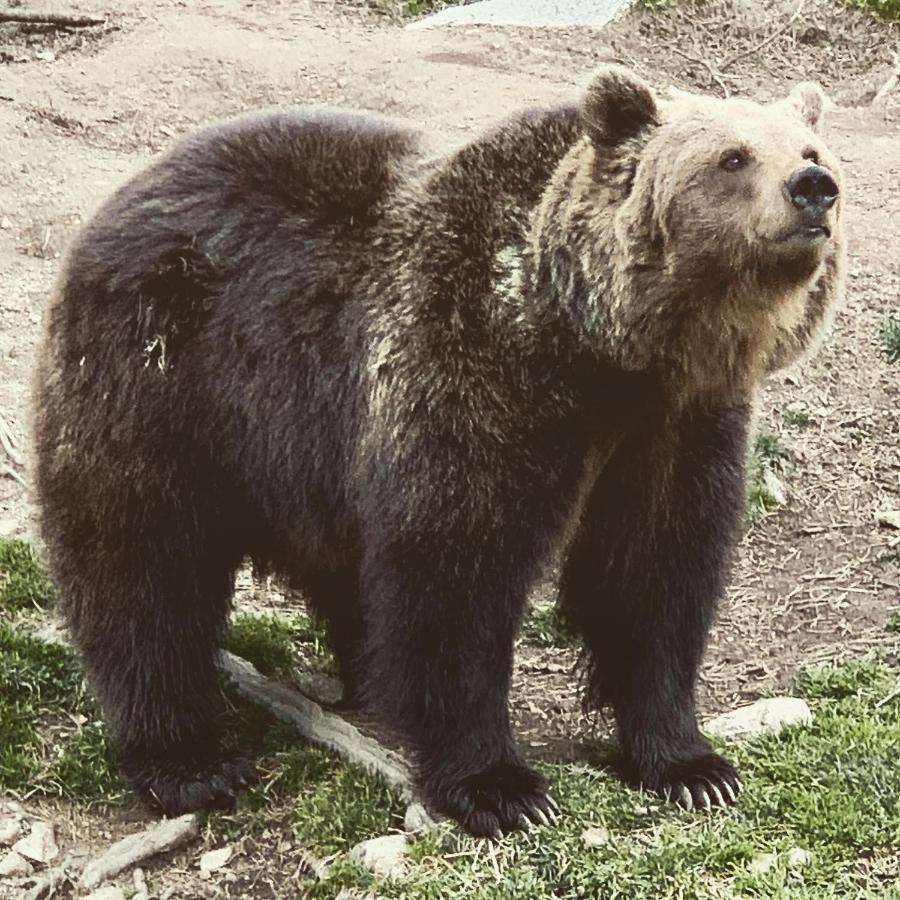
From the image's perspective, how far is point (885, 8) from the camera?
14.0 meters

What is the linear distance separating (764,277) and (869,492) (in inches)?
148

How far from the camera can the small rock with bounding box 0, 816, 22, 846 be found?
515 centimetres

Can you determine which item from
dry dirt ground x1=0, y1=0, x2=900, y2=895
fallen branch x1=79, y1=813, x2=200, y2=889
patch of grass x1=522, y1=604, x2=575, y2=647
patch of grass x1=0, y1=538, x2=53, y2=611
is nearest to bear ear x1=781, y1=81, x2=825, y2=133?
dry dirt ground x1=0, y1=0, x2=900, y2=895

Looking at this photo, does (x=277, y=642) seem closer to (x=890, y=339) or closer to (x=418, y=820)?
(x=418, y=820)

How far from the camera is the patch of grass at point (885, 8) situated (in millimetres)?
13977

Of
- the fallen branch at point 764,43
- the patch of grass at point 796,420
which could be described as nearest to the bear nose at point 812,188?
the patch of grass at point 796,420

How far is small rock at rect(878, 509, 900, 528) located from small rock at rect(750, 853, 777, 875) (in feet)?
9.90

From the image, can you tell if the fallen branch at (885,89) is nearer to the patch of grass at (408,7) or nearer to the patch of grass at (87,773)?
the patch of grass at (408,7)

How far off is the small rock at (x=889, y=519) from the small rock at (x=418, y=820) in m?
3.31

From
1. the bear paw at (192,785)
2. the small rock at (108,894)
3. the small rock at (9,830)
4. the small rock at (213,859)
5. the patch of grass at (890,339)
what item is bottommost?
the small rock at (9,830)

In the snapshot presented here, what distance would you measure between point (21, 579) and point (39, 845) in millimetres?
1617

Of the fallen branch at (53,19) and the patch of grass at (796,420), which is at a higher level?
the fallen branch at (53,19)

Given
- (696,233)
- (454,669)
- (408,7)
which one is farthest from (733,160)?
(408,7)

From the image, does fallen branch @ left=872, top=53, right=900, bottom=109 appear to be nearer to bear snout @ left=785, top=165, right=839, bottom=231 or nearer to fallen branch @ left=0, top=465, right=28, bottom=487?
fallen branch @ left=0, top=465, right=28, bottom=487
